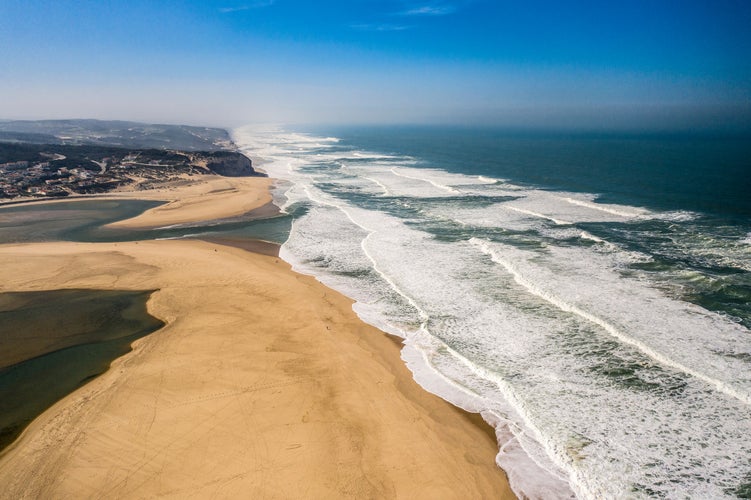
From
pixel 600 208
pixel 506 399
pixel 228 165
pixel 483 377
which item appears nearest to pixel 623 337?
pixel 483 377

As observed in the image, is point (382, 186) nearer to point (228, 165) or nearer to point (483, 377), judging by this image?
point (228, 165)

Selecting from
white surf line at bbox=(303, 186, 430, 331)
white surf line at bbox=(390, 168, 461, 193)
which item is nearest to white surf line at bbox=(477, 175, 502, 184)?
white surf line at bbox=(390, 168, 461, 193)

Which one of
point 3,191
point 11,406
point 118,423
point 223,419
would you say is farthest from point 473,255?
point 3,191

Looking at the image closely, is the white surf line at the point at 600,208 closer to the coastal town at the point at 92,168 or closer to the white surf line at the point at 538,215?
the white surf line at the point at 538,215

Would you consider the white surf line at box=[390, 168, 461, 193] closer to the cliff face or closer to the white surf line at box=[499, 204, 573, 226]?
the white surf line at box=[499, 204, 573, 226]

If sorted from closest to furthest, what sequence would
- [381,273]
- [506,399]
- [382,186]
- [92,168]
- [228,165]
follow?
[506,399], [381,273], [382,186], [92,168], [228,165]

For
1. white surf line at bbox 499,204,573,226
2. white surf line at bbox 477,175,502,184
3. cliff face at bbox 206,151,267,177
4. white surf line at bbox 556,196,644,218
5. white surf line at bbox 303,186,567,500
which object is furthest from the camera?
cliff face at bbox 206,151,267,177

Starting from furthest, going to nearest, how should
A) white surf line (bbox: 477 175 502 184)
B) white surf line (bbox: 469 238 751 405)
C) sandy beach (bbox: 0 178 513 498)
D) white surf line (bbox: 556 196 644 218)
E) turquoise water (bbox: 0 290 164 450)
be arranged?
1. white surf line (bbox: 477 175 502 184)
2. white surf line (bbox: 556 196 644 218)
3. white surf line (bbox: 469 238 751 405)
4. turquoise water (bbox: 0 290 164 450)
5. sandy beach (bbox: 0 178 513 498)
